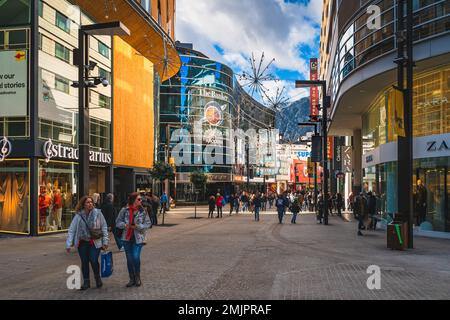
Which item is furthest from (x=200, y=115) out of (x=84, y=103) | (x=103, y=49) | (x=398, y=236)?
(x=398, y=236)

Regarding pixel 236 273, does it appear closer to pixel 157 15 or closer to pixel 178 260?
pixel 178 260

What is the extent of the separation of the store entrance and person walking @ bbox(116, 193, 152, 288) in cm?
1300

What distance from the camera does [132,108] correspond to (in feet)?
105

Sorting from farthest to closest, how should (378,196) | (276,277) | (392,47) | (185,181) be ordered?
(185,181) < (378,196) < (392,47) < (276,277)

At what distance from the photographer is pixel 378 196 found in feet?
85.0

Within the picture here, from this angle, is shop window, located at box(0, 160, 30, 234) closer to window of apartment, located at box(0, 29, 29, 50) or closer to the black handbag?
window of apartment, located at box(0, 29, 29, 50)

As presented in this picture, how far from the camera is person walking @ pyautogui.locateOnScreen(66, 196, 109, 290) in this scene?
887cm

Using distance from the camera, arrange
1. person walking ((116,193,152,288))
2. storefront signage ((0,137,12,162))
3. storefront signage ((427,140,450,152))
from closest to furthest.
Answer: person walking ((116,193,152,288))
storefront signage ((427,140,450,152))
storefront signage ((0,137,12,162))

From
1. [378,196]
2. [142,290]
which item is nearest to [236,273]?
[142,290]

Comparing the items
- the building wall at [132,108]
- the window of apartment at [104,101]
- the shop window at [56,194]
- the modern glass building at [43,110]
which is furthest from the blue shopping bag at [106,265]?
the building wall at [132,108]

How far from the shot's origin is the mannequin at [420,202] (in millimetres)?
19547

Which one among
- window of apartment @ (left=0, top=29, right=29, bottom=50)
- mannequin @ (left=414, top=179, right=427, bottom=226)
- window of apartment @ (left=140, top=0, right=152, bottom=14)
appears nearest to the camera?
mannequin @ (left=414, top=179, right=427, bottom=226)

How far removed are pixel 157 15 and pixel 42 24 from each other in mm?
13536

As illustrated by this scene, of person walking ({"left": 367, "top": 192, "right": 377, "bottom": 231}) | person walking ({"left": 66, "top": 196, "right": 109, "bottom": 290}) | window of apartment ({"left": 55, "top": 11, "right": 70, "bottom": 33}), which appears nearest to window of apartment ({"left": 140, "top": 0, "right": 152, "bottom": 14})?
window of apartment ({"left": 55, "top": 11, "right": 70, "bottom": 33})
